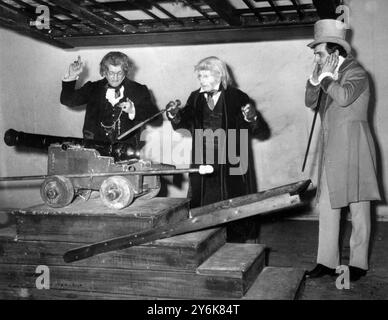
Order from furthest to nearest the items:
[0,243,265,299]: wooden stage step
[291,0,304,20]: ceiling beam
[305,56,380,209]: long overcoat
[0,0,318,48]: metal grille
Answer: [291,0,304,20]: ceiling beam
[0,0,318,48]: metal grille
[305,56,380,209]: long overcoat
[0,243,265,299]: wooden stage step

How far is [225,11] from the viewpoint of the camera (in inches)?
185

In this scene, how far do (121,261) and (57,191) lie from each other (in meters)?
0.75

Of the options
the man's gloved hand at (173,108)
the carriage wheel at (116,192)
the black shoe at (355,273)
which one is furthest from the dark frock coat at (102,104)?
the black shoe at (355,273)

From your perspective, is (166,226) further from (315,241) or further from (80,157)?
(315,241)

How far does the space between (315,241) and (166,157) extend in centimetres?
298

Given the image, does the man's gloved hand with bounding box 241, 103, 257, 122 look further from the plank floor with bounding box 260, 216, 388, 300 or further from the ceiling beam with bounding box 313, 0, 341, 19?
the plank floor with bounding box 260, 216, 388, 300

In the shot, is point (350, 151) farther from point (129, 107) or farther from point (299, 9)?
point (129, 107)

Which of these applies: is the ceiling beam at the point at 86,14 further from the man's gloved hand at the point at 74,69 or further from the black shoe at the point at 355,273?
the black shoe at the point at 355,273

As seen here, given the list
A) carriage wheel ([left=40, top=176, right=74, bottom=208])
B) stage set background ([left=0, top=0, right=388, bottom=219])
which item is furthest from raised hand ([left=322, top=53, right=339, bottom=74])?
stage set background ([left=0, top=0, right=388, bottom=219])

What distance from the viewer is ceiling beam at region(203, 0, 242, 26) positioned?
4.41m

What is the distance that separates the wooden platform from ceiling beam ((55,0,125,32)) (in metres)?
2.12

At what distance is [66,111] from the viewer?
7750 millimetres

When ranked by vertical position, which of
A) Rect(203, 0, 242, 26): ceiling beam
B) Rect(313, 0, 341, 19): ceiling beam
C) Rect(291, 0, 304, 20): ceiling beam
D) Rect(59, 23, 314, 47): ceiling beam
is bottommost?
Rect(313, 0, 341, 19): ceiling beam
